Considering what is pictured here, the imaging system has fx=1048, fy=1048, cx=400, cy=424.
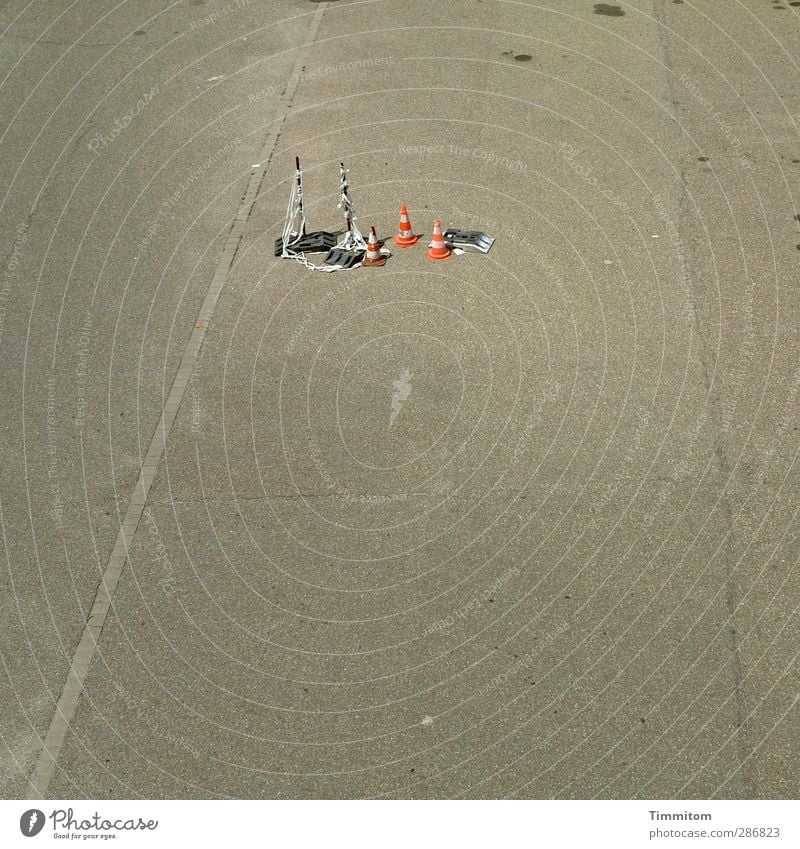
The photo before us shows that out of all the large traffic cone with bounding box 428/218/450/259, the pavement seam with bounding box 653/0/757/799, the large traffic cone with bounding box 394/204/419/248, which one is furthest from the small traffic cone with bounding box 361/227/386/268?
the pavement seam with bounding box 653/0/757/799

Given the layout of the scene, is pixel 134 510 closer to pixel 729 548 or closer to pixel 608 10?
pixel 729 548

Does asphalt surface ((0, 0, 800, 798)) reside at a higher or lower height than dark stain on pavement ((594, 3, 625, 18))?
lower

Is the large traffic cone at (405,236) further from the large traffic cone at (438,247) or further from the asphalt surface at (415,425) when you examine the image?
the large traffic cone at (438,247)

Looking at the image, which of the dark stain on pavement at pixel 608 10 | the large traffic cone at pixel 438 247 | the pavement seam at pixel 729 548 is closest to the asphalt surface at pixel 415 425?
the pavement seam at pixel 729 548

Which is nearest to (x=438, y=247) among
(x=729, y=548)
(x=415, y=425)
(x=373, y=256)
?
(x=373, y=256)

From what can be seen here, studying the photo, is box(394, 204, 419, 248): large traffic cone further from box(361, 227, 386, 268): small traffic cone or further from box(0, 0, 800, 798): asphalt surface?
box(361, 227, 386, 268): small traffic cone
